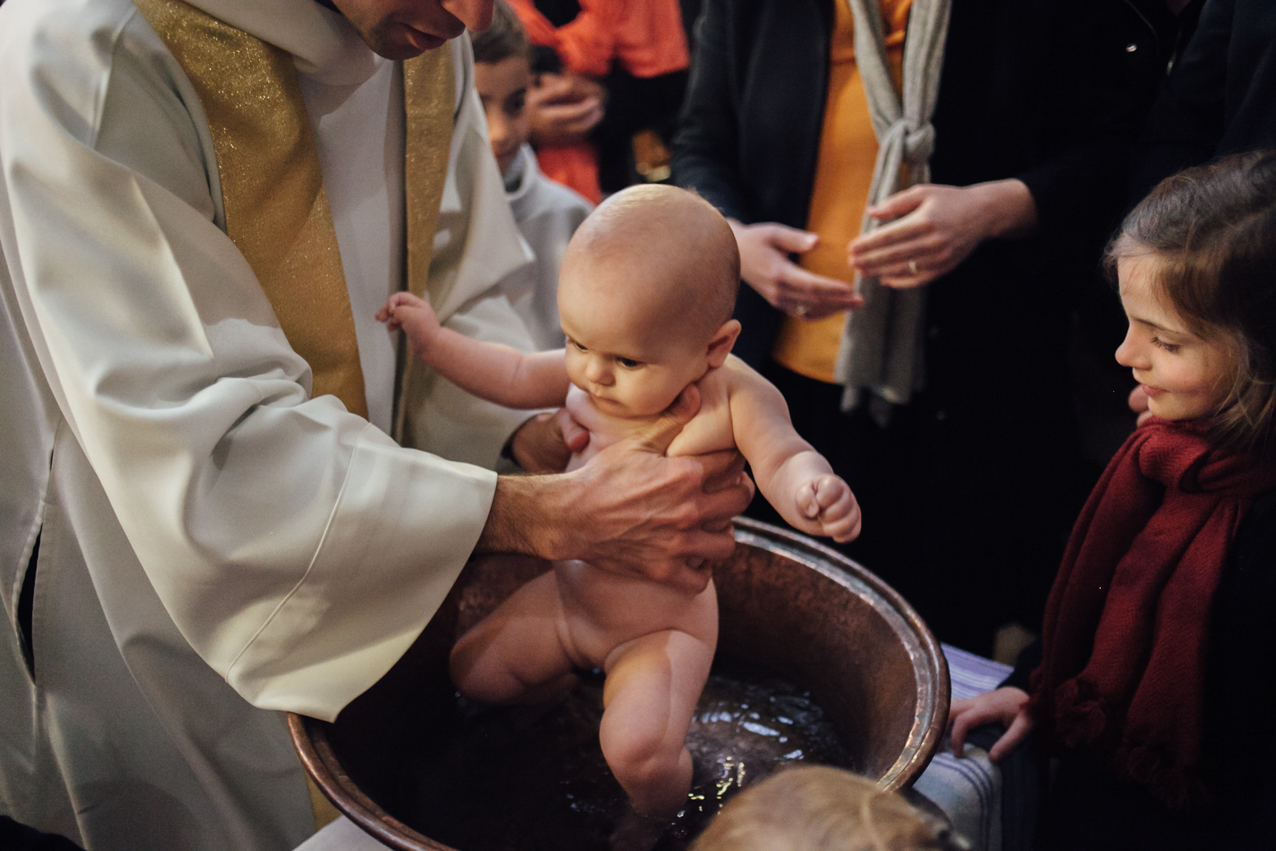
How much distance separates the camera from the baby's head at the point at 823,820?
77 centimetres

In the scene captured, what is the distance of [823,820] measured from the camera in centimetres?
80

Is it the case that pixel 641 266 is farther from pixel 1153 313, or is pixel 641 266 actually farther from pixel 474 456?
pixel 474 456

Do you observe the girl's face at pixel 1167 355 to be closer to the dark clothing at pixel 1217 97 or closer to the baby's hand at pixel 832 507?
the dark clothing at pixel 1217 97

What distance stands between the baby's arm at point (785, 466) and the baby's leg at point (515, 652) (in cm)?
38

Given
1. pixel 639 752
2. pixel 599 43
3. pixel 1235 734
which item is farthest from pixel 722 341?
pixel 599 43

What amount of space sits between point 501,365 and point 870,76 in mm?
977

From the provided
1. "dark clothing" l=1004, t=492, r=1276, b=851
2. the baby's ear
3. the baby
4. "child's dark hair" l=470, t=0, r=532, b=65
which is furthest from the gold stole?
"dark clothing" l=1004, t=492, r=1276, b=851

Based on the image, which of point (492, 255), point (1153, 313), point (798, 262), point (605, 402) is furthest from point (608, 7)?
point (1153, 313)

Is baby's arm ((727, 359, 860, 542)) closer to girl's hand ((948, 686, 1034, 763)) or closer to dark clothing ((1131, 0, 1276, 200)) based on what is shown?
girl's hand ((948, 686, 1034, 763))

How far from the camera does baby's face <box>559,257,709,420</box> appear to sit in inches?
47.8

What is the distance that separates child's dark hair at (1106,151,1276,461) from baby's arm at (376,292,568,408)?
0.85 m

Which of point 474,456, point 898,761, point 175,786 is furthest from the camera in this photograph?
point 474,456

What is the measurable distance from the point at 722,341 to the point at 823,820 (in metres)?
0.68

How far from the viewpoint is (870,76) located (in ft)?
6.46
